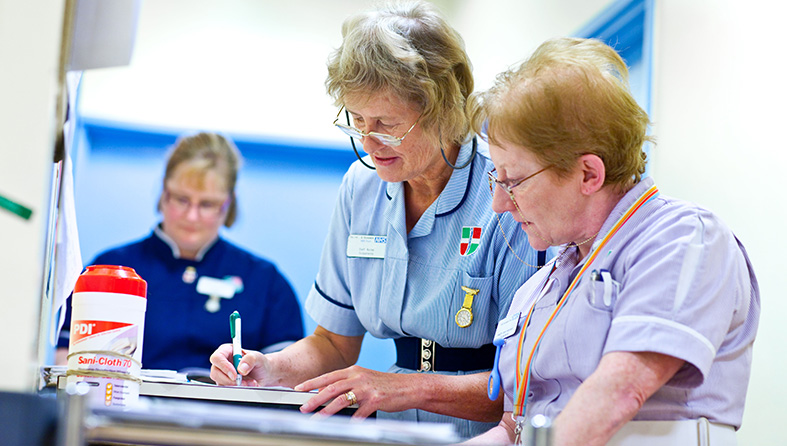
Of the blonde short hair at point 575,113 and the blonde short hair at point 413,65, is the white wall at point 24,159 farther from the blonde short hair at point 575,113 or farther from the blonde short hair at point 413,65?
the blonde short hair at point 413,65

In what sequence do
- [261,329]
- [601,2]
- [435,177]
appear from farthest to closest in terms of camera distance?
[261,329], [601,2], [435,177]

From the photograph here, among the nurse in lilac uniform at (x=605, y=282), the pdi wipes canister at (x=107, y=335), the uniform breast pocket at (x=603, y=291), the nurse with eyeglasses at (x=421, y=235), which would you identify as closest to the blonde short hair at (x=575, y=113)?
the nurse in lilac uniform at (x=605, y=282)

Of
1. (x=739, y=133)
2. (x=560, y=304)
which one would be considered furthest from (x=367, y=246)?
(x=739, y=133)

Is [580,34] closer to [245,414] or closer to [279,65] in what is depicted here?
[279,65]

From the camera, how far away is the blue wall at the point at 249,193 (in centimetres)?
384

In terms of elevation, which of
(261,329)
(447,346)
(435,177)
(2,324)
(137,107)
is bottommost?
(261,329)

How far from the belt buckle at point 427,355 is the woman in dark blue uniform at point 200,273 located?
196cm

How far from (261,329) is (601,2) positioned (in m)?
2.22

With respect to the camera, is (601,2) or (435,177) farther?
(601,2)

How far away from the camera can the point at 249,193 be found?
3.97m

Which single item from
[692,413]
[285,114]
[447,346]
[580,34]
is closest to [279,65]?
[285,114]

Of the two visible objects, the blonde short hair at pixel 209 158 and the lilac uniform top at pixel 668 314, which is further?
the blonde short hair at pixel 209 158

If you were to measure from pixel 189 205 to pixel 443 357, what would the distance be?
8.01 ft

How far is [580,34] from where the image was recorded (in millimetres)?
3209
